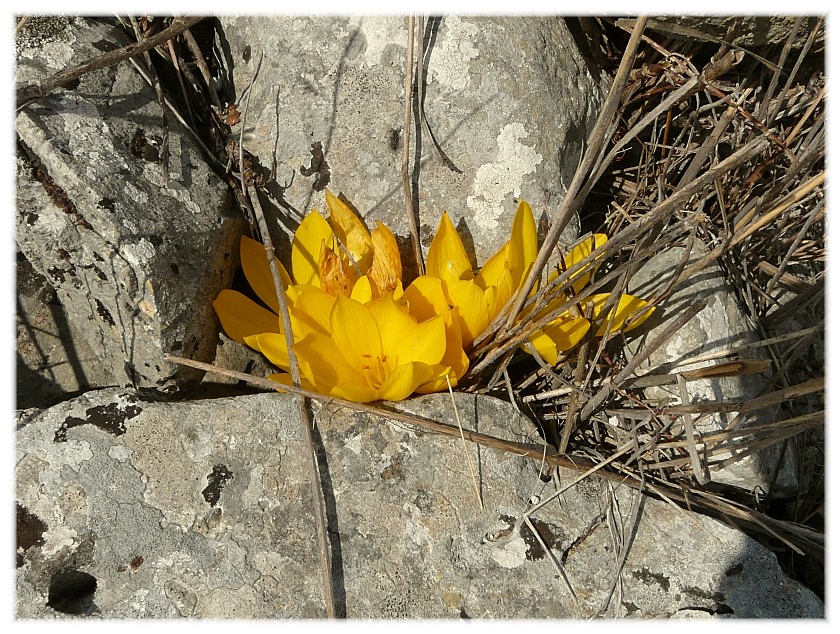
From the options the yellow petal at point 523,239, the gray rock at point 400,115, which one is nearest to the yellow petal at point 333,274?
the gray rock at point 400,115

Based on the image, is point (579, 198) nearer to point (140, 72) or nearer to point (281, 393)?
point (281, 393)

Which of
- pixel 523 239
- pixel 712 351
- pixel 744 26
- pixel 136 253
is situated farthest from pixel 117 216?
pixel 744 26

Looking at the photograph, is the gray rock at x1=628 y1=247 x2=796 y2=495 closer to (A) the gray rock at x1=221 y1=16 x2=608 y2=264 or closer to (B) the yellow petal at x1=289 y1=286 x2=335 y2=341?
(A) the gray rock at x1=221 y1=16 x2=608 y2=264

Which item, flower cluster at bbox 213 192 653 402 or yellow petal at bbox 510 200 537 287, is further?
yellow petal at bbox 510 200 537 287

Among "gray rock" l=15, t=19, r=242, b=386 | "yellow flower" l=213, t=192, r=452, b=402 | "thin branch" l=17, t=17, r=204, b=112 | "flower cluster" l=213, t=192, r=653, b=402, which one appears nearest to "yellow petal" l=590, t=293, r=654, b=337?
"flower cluster" l=213, t=192, r=653, b=402

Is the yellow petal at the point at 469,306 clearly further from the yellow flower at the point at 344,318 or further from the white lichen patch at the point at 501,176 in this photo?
the white lichen patch at the point at 501,176

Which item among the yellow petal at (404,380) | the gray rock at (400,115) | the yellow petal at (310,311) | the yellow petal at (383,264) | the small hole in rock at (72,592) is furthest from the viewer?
the gray rock at (400,115)

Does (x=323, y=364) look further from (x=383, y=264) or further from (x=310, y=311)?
(x=383, y=264)
